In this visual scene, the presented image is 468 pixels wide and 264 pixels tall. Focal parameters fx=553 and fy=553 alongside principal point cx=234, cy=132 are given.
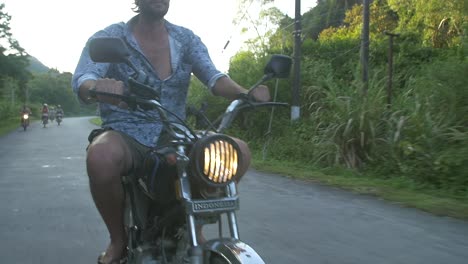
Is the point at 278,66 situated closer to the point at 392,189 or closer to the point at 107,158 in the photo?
the point at 107,158

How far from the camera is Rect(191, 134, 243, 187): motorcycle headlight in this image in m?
2.17

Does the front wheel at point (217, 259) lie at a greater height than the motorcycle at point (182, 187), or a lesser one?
lesser

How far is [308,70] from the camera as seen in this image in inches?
658

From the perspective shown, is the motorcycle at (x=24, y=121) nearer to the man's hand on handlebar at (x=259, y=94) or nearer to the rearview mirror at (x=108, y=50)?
the man's hand on handlebar at (x=259, y=94)

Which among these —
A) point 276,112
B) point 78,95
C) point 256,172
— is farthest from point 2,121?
point 78,95

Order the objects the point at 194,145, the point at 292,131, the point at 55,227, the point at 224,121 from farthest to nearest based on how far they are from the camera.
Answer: the point at 292,131 < the point at 55,227 < the point at 224,121 < the point at 194,145

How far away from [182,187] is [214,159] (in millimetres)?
198

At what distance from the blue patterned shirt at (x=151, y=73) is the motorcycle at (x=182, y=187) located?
0.76ft

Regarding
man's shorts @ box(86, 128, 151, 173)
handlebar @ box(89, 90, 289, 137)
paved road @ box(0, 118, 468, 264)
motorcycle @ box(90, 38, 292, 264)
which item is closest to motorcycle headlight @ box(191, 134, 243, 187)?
motorcycle @ box(90, 38, 292, 264)

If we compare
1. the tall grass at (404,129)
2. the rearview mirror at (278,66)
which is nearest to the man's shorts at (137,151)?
the rearview mirror at (278,66)

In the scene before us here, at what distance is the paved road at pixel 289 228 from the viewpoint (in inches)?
161

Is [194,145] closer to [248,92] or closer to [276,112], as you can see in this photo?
[248,92]

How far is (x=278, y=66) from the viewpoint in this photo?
272cm

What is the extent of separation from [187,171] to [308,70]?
1478cm
